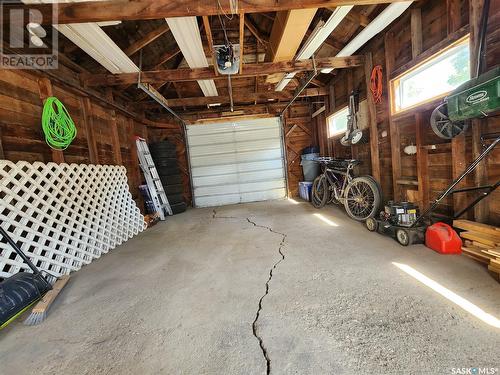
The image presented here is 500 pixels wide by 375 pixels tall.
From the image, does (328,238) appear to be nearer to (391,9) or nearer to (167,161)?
(391,9)

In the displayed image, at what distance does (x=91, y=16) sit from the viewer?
206 cm

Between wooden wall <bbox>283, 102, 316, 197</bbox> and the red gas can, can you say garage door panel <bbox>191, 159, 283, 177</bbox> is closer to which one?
wooden wall <bbox>283, 102, 316, 197</bbox>

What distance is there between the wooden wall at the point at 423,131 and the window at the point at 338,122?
75 cm

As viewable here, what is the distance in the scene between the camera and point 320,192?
4957 millimetres

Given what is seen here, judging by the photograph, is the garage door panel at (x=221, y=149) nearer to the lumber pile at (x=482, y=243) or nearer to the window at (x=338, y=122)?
the window at (x=338, y=122)

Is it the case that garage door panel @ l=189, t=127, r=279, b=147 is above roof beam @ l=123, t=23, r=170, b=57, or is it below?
below

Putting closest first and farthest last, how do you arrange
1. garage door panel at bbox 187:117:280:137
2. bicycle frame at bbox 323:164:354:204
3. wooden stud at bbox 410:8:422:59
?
wooden stud at bbox 410:8:422:59 → bicycle frame at bbox 323:164:354:204 → garage door panel at bbox 187:117:280:137

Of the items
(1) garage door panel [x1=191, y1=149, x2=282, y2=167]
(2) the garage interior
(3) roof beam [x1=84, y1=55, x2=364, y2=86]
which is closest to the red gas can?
(2) the garage interior

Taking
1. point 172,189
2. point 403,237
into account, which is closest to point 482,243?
point 403,237

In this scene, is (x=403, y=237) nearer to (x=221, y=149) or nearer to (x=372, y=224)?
(x=372, y=224)

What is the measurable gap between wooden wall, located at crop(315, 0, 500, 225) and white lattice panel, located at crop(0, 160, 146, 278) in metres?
4.30

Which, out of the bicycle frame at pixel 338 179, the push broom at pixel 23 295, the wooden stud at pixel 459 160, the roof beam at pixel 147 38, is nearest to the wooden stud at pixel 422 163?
the wooden stud at pixel 459 160

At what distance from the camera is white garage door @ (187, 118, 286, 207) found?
6555mm

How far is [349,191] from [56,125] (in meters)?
4.37
